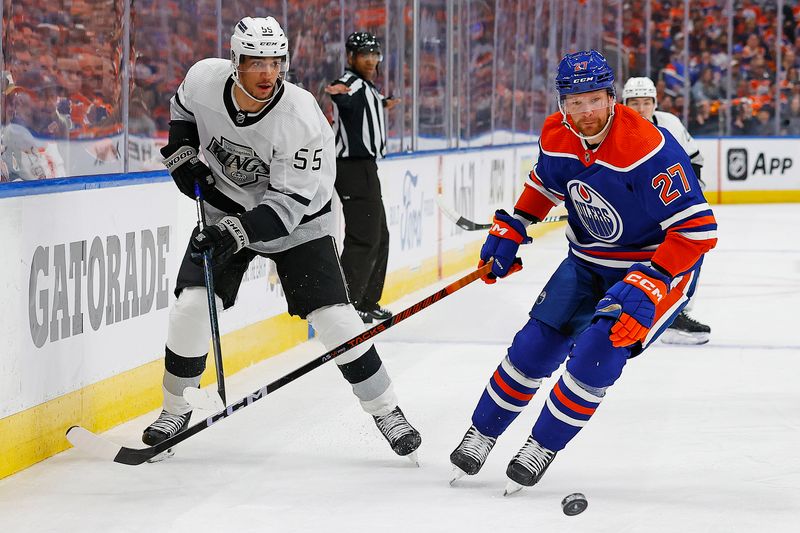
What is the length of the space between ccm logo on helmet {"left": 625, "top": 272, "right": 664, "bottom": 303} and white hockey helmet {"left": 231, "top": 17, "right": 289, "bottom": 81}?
96 cm

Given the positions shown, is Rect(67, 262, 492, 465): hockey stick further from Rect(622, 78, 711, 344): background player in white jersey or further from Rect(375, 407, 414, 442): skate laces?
Rect(622, 78, 711, 344): background player in white jersey

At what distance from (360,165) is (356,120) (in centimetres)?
20

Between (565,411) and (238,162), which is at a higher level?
(238,162)

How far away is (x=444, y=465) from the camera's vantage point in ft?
11.0

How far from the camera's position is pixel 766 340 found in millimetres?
5430

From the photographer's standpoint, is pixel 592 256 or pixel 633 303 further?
pixel 592 256

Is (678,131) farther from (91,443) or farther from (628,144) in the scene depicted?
(91,443)

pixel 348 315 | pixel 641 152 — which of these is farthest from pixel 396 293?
pixel 641 152

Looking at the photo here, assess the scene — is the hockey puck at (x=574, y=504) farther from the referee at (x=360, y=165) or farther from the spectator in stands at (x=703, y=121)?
the spectator in stands at (x=703, y=121)

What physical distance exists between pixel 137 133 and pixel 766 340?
269 centimetres

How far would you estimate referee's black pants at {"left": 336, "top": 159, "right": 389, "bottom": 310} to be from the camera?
5.66 m

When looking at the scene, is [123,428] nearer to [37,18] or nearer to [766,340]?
[37,18]

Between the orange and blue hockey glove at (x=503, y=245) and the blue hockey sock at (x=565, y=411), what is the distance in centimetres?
35

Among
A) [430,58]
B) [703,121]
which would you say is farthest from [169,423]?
[703,121]
